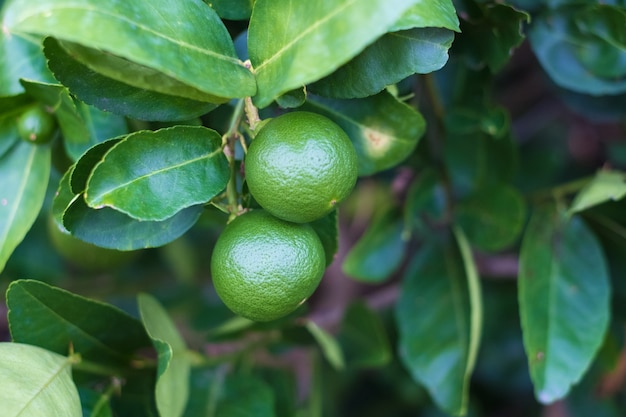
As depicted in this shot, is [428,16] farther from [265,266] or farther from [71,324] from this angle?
[71,324]

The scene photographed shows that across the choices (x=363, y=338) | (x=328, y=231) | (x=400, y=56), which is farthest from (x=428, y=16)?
(x=363, y=338)

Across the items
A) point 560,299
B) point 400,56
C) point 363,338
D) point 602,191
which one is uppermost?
point 400,56

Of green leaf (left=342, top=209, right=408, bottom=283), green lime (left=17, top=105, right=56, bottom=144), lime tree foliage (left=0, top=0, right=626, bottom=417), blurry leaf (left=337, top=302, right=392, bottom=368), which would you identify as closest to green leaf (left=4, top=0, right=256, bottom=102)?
lime tree foliage (left=0, top=0, right=626, bottom=417)

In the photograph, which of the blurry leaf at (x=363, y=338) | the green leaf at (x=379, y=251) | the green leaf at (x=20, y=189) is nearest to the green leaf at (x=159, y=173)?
the green leaf at (x=20, y=189)

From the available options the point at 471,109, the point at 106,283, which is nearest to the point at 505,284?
the point at 471,109

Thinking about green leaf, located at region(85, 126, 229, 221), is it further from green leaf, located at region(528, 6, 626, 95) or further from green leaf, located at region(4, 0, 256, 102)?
green leaf, located at region(528, 6, 626, 95)

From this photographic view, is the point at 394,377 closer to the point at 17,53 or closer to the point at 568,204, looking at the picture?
the point at 568,204

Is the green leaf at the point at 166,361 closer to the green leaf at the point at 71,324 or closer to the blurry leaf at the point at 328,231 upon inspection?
the green leaf at the point at 71,324
